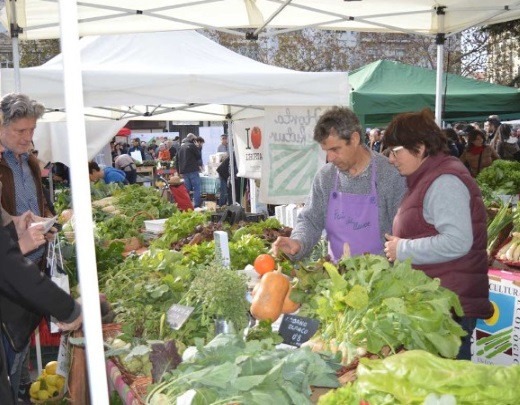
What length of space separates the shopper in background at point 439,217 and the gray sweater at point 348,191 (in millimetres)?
250

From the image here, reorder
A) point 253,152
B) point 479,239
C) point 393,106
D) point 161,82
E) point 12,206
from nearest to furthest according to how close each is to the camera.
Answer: point 479,239
point 12,206
point 161,82
point 253,152
point 393,106

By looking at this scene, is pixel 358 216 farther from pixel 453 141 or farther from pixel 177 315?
pixel 453 141

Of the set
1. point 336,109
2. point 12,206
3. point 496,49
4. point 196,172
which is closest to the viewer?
point 336,109

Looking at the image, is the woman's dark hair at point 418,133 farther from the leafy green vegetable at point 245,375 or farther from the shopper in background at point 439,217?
the leafy green vegetable at point 245,375

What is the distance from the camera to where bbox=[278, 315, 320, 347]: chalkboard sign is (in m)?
2.40

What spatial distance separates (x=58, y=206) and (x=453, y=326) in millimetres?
5826

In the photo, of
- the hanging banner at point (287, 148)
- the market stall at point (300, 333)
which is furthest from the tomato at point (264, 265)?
the hanging banner at point (287, 148)

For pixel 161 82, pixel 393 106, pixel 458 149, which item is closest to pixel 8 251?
pixel 161 82

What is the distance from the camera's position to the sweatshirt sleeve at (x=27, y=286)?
2248 mm

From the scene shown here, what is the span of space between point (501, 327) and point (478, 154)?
17.8 ft

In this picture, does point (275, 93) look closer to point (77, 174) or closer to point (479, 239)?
point (479, 239)

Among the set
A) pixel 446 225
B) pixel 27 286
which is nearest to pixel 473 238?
pixel 446 225

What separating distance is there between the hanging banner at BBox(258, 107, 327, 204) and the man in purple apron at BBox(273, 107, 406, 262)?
2536mm

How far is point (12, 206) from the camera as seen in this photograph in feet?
12.2
